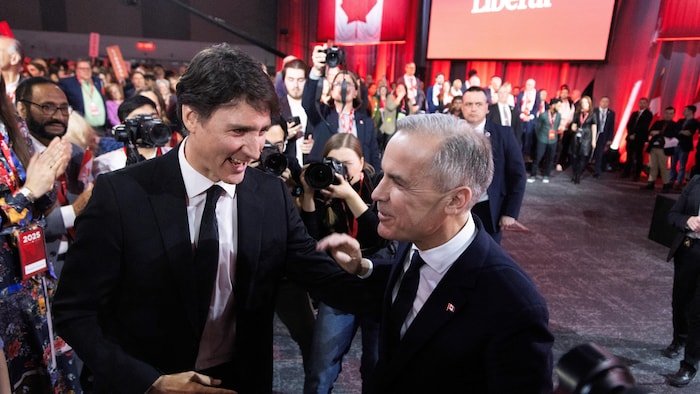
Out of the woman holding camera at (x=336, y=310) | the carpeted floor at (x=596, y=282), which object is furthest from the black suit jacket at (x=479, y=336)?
the woman holding camera at (x=336, y=310)

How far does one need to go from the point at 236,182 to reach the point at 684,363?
304cm

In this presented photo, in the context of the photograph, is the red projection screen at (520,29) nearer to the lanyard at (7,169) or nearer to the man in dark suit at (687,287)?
the man in dark suit at (687,287)

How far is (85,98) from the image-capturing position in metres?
5.73

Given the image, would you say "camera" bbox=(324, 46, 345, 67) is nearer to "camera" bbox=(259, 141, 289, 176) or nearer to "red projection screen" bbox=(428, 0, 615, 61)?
"camera" bbox=(259, 141, 289, 176)

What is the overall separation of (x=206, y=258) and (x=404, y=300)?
55 centimetres

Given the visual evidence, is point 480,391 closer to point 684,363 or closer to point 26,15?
point 684,363

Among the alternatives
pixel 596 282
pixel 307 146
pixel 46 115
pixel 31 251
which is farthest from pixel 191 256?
pixel 596 282

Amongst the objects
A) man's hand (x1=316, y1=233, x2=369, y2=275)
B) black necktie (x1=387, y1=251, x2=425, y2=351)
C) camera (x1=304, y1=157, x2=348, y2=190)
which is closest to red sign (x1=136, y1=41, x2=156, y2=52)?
camera (x1=304, y1=157, x2=348, y2=190)

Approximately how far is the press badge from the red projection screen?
10.7 meters

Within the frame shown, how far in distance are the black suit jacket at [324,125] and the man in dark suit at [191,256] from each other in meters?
2.60

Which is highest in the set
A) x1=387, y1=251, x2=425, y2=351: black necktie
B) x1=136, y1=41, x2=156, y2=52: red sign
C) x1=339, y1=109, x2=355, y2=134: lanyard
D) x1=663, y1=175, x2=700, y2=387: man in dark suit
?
x1=136, y1=41, x2=156, y2=52: red sign

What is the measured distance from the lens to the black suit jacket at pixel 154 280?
1181mm

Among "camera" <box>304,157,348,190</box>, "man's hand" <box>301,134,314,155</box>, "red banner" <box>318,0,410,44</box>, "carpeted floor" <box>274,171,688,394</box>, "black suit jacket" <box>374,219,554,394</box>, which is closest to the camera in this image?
"black suit jacket" <box>374,219,554,394</box>

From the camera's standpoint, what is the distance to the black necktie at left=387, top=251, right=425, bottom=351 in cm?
119
